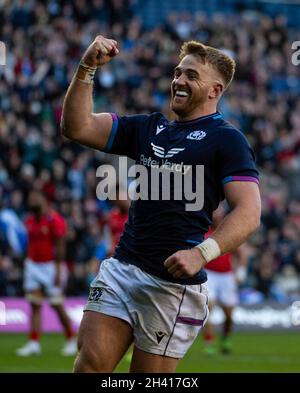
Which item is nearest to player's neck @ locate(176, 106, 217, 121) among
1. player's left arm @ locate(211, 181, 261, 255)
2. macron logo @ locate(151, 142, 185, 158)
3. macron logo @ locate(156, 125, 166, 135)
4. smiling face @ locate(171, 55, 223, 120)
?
smiling face @ locate(171, 55, 223, 120)

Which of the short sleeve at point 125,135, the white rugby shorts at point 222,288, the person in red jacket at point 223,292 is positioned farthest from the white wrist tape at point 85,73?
the white rugby shorts at point 222,288

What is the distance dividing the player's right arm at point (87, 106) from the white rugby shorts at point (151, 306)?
0.86 meters

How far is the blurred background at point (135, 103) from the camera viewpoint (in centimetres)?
2022

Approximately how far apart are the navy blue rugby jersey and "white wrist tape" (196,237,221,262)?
19.2 inches

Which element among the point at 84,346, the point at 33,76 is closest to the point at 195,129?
the point at 84,346

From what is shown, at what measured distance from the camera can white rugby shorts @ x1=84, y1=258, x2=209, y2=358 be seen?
21.2 ft

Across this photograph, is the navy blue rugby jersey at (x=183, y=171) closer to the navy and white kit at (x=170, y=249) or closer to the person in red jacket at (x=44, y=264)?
the navy and white kit at (x=170, y=249)

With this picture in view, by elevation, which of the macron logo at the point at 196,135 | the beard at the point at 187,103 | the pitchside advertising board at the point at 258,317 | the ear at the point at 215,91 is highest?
the ear at the point at 215,91

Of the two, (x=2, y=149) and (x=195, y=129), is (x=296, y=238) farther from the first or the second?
(x=195, y=129)

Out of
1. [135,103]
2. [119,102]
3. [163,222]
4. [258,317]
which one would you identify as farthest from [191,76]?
[135,103]

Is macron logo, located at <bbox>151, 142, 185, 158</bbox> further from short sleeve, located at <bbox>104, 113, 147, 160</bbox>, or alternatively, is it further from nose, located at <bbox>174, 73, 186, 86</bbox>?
nose, located at <bbox>174, 73, 186, 86</bbox>

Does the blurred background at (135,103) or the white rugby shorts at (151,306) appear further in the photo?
the blurred background at (135,103)

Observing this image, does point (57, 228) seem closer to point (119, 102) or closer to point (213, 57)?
point (119, 102)
